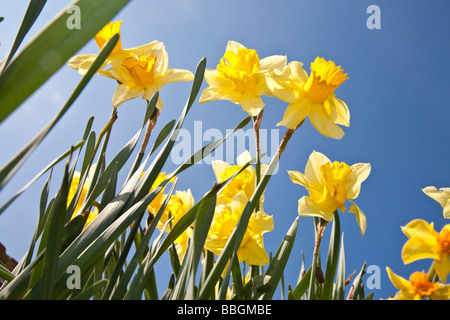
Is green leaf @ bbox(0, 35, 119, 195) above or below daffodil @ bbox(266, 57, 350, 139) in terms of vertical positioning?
below

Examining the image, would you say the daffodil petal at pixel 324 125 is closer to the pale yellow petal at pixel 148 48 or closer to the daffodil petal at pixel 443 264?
the daffodil petal at pixel 443 264

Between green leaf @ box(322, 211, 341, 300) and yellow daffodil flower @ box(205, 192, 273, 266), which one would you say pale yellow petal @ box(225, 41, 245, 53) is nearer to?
yellow daffodil flower @ box(205, 192, 273, 266)

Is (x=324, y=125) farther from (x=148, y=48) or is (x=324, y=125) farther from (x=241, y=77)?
(x=148, y=48)

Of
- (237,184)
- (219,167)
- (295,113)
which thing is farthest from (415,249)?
(219,167)

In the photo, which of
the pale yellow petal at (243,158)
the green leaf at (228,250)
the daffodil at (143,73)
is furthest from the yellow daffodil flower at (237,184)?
the green leaf at (228,250)

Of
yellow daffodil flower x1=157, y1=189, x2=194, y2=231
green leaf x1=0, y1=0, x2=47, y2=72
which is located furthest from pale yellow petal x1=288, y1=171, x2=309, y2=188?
green leaf x1=0, y1=0, x2=47, y2=72

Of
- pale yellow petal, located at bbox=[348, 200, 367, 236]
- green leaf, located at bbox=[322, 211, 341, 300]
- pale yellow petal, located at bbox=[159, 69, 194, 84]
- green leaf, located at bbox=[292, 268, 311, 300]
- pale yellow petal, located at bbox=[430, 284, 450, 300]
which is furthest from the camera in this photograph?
pale yellow petal, located at bbox=[159, 69, 194, 84]
